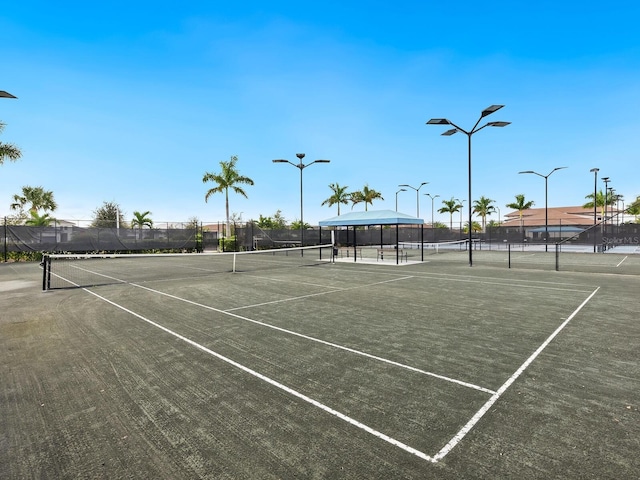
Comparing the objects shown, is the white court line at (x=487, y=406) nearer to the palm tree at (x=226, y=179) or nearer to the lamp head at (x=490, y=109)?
the lamp head at (x=490, y=109)

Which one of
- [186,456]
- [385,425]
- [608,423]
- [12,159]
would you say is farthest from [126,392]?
[12,159]

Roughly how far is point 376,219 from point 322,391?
61.9ft

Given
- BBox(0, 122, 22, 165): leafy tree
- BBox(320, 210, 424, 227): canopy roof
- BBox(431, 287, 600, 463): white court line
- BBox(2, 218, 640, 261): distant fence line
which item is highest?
BBox(0, 122, 22, 165): leafy tree

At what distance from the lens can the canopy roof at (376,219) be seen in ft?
72.4

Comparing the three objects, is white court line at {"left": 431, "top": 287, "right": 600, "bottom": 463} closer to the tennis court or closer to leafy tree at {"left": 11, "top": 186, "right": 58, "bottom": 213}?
the tennis court

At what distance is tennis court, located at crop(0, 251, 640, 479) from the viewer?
127 inches

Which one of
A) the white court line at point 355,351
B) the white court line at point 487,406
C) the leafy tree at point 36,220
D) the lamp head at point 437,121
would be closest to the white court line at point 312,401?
the white court line at point 487,406

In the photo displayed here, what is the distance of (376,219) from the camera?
74.8ft

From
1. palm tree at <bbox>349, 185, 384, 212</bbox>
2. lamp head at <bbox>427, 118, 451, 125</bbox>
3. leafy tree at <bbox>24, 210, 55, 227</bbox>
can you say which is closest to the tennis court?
lamp head at <bbox>427, 118, 451, 125</bbox>

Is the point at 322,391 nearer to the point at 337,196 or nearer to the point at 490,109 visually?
the point at 490,109

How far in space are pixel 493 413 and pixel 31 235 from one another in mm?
35157

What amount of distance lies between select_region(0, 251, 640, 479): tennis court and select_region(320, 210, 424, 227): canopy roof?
12.5m

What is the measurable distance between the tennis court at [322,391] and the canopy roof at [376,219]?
12548mm

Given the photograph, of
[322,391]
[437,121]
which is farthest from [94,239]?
[322,391]
